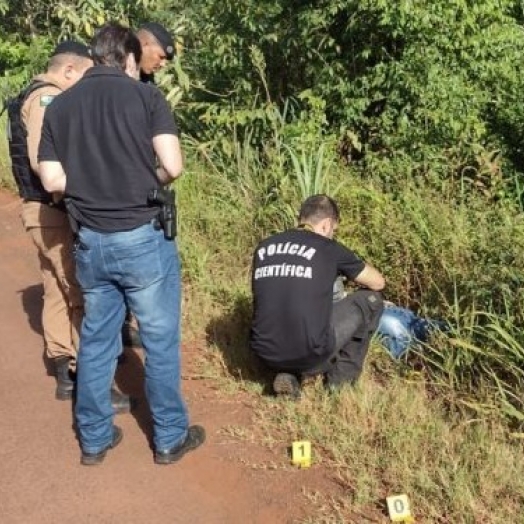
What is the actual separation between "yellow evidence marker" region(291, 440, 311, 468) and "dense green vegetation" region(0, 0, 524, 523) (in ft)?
0.31

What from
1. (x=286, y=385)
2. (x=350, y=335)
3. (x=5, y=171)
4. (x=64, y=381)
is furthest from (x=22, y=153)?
(x=5, y=171)

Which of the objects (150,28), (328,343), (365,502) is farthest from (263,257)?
(150,28)

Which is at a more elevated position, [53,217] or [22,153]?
[22,153]

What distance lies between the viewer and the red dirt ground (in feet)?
10.6

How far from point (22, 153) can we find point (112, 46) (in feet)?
3.48

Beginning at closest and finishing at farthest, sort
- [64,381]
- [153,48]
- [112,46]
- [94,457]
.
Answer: [112,46] → [94,457] → [64,381] → [153,48]

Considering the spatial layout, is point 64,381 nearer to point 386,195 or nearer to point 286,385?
point 286,385

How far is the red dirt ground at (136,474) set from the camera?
3.24 meters

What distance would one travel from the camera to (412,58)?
20.8ft

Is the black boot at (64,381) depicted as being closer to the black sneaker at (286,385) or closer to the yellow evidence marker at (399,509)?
the black sneaker at (286,385)

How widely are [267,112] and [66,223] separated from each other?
3284 mm

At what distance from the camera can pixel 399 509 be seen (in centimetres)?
307

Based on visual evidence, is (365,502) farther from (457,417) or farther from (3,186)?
(3,186)

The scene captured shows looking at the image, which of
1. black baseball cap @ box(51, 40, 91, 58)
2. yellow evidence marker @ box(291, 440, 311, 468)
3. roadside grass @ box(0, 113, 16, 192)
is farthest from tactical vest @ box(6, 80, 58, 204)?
roadside grass @ box(0, 113, 16, 192)
